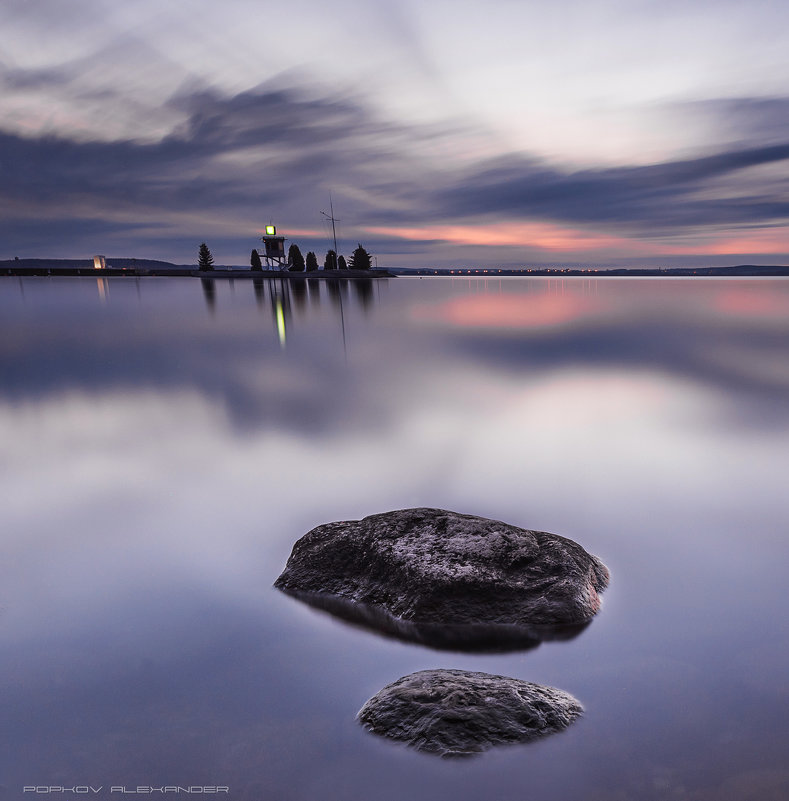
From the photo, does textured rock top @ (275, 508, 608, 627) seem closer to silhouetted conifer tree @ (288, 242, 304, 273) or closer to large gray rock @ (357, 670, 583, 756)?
large gray rock @ (357, 670, 583, 756)

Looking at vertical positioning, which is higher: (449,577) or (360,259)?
(360,259)

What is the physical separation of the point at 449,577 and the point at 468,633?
1.59 feet

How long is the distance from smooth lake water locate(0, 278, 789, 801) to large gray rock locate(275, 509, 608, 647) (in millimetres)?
225

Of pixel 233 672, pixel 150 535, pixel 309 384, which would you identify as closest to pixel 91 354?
pixel 309 384

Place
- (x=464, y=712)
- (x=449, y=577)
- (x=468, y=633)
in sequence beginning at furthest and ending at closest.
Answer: (x=449, y=577), (x=468, y=633), (x=464, y=712)

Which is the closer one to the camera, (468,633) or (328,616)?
(468,633)

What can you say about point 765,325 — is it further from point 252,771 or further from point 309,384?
point 252,771

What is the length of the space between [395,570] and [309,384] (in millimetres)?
12507

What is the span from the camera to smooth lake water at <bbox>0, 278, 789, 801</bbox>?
10.5 ft

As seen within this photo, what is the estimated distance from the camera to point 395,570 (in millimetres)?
4727

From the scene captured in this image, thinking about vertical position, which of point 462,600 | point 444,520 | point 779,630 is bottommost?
point 779,630

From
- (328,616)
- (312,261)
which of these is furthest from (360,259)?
(328,616)

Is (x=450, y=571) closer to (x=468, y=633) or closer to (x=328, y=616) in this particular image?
(x=468, y=633)

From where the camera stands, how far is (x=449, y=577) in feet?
14.8
